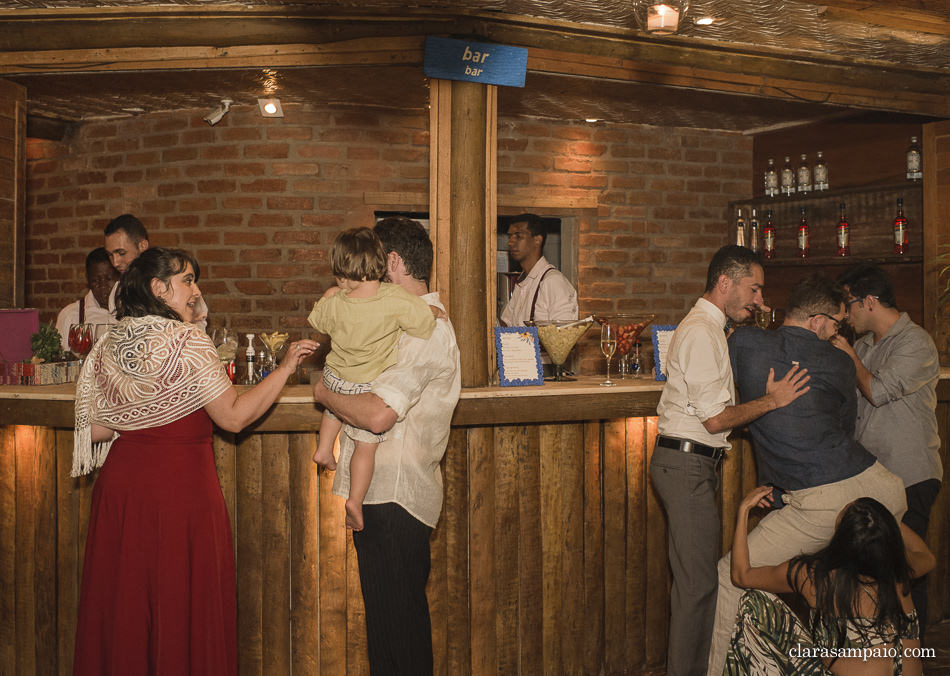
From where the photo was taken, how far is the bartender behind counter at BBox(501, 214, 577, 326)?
17.4 feet

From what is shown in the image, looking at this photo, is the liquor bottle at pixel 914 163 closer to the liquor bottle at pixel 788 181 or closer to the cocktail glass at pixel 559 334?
the liquor bottle at pixel 788 181

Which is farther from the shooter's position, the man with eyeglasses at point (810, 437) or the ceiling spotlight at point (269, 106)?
the ceiling spotlight at point (269, 106)

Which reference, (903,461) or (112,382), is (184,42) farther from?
(903,461)

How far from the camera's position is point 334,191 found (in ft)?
18.5

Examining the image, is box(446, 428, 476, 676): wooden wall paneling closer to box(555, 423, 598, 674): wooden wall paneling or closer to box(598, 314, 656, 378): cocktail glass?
box(555, 423, 598, 674): wooden wall paneling

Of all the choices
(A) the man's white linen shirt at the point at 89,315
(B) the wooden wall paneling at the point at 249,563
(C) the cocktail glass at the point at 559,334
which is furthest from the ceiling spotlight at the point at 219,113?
(B) the wooden wall paneling at the point at 249,563

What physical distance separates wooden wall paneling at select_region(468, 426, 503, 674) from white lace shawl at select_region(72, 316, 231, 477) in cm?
117

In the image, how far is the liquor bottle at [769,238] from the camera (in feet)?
20.5

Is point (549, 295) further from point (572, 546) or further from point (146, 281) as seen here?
point (146, 281)

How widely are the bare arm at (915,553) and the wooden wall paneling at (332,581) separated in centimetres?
207

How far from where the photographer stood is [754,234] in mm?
6391

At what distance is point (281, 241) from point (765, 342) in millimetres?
3557

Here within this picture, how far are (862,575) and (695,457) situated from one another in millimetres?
774

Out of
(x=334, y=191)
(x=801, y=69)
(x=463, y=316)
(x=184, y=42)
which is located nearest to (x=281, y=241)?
(x=334, y=191)
